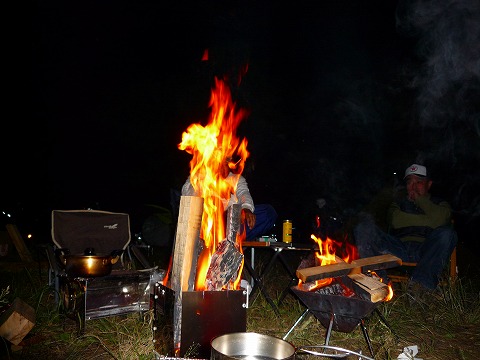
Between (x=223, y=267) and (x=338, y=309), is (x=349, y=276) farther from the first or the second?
(x=223, y=267)

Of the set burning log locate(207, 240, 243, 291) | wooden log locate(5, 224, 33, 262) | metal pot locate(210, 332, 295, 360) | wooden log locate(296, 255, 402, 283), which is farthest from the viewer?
wooden log locate(5, 224, 33, 262)

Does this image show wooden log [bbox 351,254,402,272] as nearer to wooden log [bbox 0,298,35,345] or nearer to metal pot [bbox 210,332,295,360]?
metal pot [bbox 210,332,295,360]

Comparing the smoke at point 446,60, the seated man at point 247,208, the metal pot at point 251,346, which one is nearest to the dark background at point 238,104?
the smoke at point 446,60

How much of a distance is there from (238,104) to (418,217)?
8298 mm

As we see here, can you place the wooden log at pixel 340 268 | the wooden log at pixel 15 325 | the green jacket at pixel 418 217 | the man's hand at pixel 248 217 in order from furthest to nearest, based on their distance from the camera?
the green jacket at pixel 418 217 < the man's hand at pixel 248 217 < the wooden log at pixel 15 325 < the wooden log at pixel 340 268

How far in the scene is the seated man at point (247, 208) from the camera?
425cm

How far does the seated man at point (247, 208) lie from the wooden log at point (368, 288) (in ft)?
5.16

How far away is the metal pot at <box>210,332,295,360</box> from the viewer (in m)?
1.92

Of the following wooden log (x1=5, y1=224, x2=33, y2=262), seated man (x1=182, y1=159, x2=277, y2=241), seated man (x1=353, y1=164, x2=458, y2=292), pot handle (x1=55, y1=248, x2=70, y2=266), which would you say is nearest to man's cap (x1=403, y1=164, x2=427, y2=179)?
seated man (x1=353, y1=164, x2=458, y2=292)

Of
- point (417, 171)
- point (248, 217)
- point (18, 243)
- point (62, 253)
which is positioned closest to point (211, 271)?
point (248, 217)

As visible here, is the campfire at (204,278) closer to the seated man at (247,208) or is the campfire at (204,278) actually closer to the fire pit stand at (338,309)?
the fire pit stand at (338,309)

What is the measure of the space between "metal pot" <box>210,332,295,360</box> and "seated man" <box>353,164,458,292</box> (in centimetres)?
250

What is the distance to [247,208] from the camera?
4281 millimetres

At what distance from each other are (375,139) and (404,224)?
322 inches
